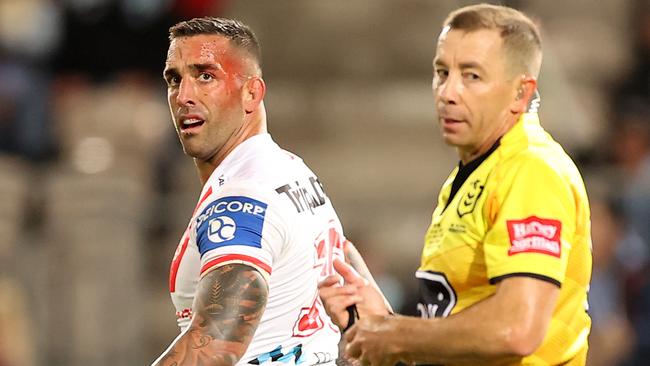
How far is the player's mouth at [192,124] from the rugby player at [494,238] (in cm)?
73

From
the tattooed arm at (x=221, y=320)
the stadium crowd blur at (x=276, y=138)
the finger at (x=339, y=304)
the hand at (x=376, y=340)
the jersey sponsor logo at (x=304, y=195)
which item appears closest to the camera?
the tattooed arm at (x=221, y=320)

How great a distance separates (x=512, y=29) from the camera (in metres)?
4.69

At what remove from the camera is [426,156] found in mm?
11727

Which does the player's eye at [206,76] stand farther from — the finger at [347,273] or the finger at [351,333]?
the finger at [351,333]

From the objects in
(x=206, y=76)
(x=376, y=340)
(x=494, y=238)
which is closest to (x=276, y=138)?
(x=206, y=76)

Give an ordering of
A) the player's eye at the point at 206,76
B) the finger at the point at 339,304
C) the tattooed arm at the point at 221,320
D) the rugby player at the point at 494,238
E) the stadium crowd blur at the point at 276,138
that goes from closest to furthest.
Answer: the tattooed arm at the point at 221,320 < the rugby player at the point at 494,238 < the finger at the point at 339,304 < the player's eye at the point at 206,76 < the stadium crowd blur at the point at 276,138

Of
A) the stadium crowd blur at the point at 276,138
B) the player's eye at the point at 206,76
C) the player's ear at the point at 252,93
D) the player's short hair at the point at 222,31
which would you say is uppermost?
the player's short hair at the point at 222,31

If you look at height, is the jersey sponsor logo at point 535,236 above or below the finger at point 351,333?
above

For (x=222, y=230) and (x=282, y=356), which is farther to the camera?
(x=282, y=356)

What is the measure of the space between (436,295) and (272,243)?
0.70 metres

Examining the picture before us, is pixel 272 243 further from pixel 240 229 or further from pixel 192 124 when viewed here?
pixel 192 124

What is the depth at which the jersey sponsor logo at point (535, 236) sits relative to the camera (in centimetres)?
419

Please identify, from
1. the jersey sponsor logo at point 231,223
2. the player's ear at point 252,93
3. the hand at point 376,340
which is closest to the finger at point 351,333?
the hand at point 376,340

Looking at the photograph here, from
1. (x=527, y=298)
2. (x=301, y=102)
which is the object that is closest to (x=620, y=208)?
(x=301, y=102)
